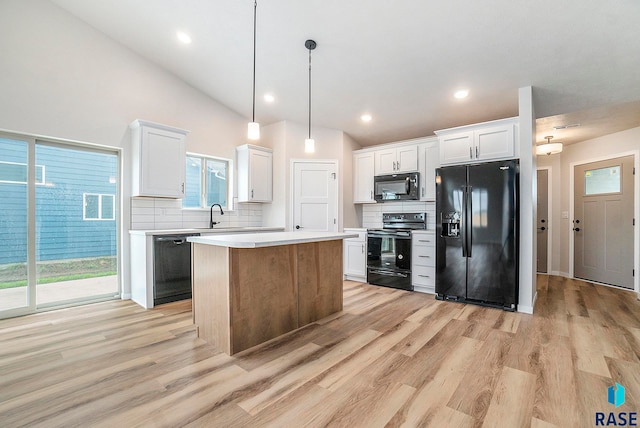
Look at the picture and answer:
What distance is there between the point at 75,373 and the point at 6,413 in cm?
42

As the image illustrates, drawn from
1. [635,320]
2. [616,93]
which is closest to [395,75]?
[616,93]

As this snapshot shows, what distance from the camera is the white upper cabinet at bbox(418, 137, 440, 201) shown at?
4.45 meters

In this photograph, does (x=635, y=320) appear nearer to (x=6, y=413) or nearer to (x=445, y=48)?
(x=445, y=48)

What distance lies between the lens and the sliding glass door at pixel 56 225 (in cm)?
315

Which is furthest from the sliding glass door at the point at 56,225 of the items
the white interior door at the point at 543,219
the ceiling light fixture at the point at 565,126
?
the white interior door at the point at 543,219

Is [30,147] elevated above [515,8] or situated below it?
below

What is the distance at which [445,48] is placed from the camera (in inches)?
116

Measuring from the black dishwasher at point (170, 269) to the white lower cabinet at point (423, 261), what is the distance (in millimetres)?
3125

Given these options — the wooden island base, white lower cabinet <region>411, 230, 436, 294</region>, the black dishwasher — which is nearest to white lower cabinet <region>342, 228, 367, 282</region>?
white lower cabinet <region>411, 230, 436, 294</region>

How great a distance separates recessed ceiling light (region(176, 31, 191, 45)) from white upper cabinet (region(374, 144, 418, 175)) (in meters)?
3.19

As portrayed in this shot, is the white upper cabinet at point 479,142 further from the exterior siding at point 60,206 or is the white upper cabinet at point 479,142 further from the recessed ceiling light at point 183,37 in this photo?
the exterior siding at point 60,206

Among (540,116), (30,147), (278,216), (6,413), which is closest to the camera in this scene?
(6,413)

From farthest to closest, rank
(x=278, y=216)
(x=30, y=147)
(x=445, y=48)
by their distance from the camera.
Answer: (x=278, y=216)
(x=30, y=147)
(x=445, y=48)

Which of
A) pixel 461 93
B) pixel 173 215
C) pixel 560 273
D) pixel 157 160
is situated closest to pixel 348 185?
pixel 461 93
